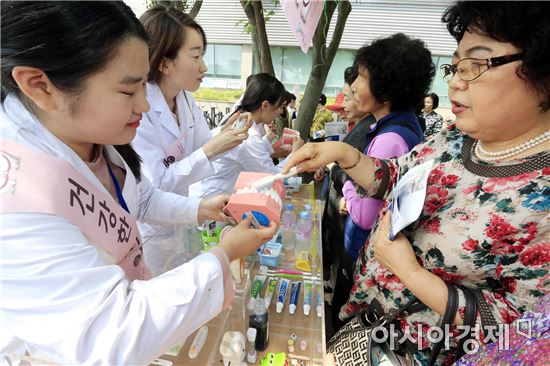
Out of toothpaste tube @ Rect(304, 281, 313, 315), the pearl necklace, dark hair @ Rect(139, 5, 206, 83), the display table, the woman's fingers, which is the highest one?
dark hair @ Rect(139, 5, 206, 83)

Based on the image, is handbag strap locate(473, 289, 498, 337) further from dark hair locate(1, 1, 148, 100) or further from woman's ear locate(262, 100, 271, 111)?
woman's ear locate(262, 100, 271, 111)

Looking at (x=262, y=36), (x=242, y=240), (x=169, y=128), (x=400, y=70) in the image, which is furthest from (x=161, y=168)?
(x=262, y=36)

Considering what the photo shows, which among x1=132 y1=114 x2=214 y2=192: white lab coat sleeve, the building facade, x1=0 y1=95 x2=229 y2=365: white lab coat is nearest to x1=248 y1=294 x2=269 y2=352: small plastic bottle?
x1=0 y1=95 x2=229 y2=365: white lab coat

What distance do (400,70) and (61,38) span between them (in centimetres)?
161

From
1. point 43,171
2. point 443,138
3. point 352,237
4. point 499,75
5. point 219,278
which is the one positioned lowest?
point 352,237

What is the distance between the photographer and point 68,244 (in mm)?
690

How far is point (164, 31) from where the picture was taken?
1745 millimetres

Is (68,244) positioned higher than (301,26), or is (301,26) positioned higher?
(301,26)

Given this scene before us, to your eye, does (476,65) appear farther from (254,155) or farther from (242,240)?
(254,155)

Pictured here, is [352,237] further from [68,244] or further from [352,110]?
[68,244]

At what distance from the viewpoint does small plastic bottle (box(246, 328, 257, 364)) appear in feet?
3.89

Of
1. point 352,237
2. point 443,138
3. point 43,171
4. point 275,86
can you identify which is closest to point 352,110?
point 275,86

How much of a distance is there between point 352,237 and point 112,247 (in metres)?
1.47

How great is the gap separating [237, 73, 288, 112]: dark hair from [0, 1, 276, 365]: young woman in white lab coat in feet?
5.94
